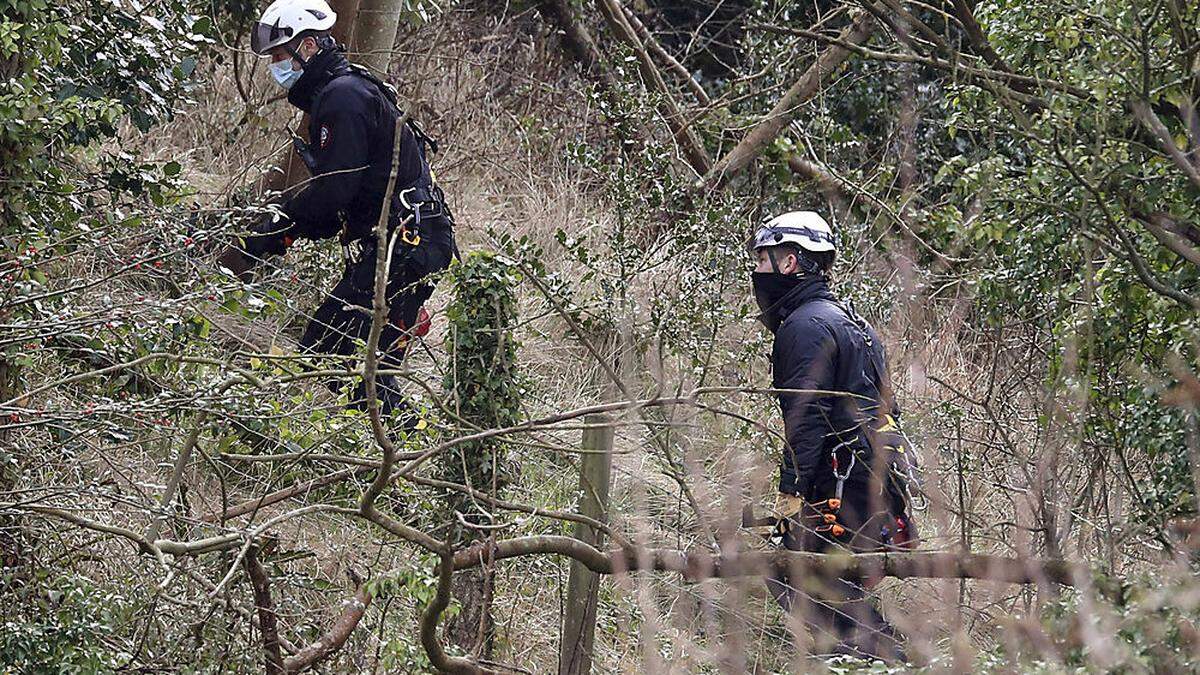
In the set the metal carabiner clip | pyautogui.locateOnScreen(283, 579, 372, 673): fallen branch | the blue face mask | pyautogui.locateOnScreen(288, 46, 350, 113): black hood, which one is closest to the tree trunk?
pyautogui.locateOnScreen(283, 579, 372, 673): fallen branch

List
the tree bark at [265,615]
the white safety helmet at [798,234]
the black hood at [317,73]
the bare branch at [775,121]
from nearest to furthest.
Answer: the tree bark at [265,615] < the white safety helmet at [798,234] < the black hood at [317,73] < the bare branch at [775,121]

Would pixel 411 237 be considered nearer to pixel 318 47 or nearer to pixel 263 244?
pixel 263 244

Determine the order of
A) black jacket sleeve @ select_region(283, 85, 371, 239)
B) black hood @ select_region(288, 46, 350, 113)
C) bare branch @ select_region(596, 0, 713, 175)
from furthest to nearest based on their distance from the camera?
bare branch @ select_region(596, 0, 713, 175) < black hood @ select_region(288, 46, 350, 113) < black jacket sleeve @ select_region(283, 85, 371, 239)

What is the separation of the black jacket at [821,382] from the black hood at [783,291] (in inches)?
3.1

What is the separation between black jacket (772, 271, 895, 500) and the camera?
16.8 feet

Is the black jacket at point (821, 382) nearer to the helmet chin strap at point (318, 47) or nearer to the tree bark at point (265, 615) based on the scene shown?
the tree bark at point (265, 615)

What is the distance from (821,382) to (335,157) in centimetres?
238

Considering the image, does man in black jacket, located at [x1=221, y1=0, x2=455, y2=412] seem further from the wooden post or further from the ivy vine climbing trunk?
the wooden post

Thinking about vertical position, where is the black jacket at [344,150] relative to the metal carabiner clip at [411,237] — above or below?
above

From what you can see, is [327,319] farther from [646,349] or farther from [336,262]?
[646,349]

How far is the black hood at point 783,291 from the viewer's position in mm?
5398

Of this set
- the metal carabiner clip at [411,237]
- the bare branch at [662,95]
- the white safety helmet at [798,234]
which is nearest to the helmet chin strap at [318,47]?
the metal carabiner clip at [411,237]

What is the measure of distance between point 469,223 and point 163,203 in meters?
4.30

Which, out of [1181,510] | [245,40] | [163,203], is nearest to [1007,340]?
[1181,510]
